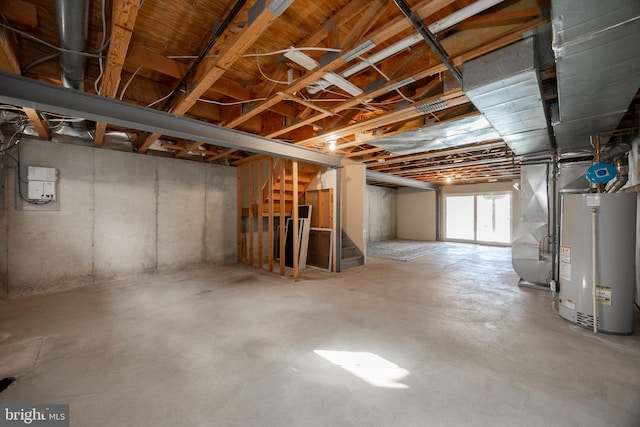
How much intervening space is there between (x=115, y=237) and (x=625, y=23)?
18.8 feet

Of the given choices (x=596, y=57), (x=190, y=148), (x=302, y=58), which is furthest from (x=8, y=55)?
(x=596, y=57)

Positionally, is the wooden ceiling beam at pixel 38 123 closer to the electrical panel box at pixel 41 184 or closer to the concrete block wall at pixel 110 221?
the concrete block wall at pixel 110 221

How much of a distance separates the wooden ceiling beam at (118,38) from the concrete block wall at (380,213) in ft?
25.9

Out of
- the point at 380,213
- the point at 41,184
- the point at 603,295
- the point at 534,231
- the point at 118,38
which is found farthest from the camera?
the point at 380,213

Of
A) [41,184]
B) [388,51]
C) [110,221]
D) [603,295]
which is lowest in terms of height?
[603,295]

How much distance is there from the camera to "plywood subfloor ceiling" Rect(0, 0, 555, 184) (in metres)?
1.63

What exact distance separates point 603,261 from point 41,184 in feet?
21.9

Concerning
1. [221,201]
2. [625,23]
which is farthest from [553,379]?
[221,201]

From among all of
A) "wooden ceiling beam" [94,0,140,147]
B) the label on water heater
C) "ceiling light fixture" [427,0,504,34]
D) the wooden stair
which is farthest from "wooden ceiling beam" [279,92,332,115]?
the label on water heater

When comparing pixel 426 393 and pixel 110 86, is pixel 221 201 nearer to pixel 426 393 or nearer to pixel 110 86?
pixel 110 86

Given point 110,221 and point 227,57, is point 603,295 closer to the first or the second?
point 227,57

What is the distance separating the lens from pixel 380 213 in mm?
10109

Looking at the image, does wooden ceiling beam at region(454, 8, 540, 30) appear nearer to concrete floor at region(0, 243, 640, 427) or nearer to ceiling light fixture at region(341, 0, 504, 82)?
ceiling light fixture at region(341, 0, 504, 82)

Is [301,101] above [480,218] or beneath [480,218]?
above
